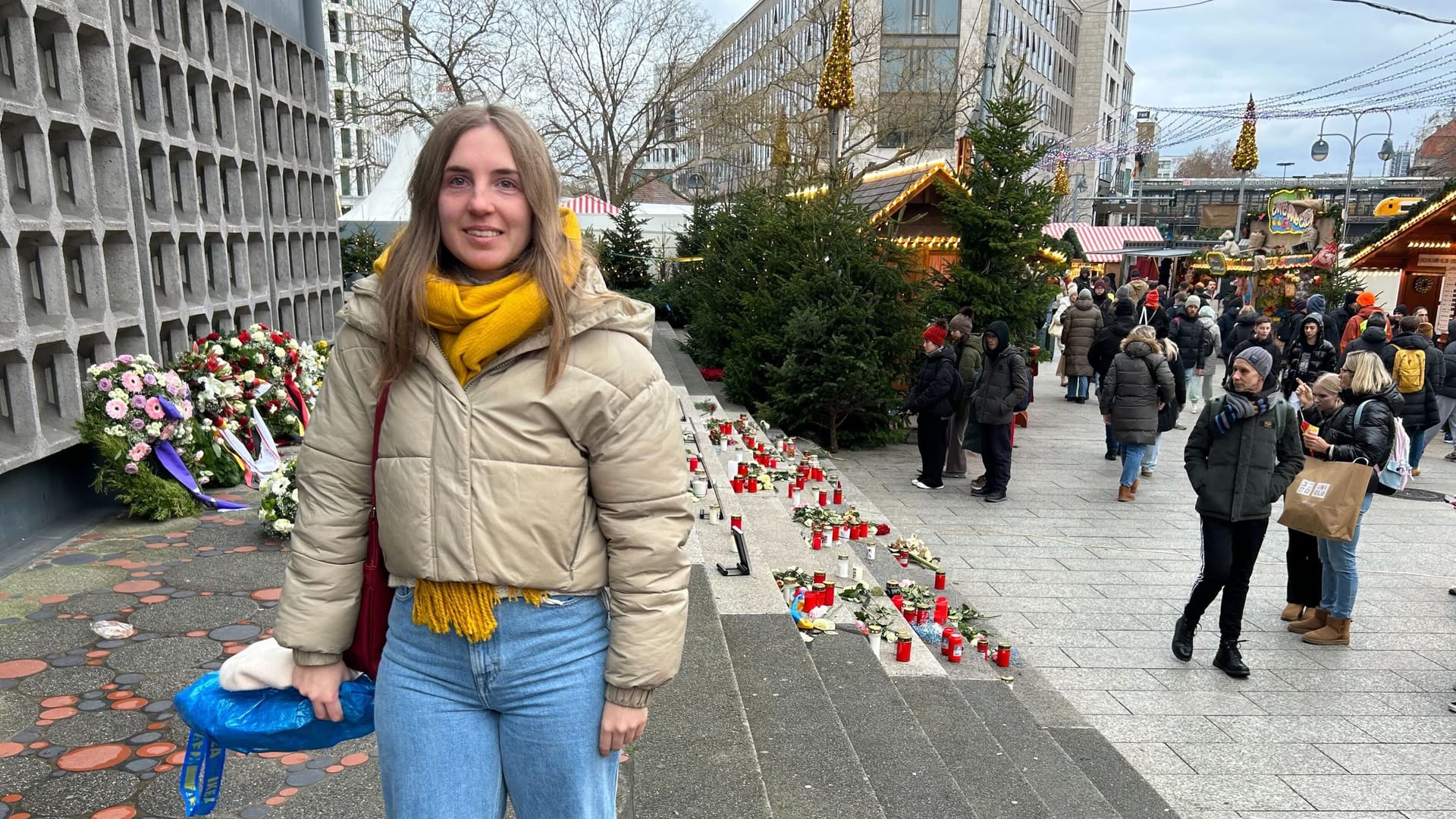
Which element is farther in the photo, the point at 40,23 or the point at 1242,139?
the point at 1242,139

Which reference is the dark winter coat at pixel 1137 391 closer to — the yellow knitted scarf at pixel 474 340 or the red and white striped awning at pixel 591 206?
the yellow knitted scarf at pixel 474 340

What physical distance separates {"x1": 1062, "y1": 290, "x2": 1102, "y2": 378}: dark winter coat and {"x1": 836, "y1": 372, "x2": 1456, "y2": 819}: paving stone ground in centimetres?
459

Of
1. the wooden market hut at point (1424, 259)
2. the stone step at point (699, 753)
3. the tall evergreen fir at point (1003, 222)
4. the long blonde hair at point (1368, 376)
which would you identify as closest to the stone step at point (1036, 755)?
the stone step at point (699, 753)

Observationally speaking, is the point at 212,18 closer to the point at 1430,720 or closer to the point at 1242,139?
the point at 1430,720

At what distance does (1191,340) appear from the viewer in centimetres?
1344

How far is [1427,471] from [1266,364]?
303 inches

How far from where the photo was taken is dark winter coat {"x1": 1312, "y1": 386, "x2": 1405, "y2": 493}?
5715 millimetres

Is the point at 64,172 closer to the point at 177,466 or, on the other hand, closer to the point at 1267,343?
the point at 177,466

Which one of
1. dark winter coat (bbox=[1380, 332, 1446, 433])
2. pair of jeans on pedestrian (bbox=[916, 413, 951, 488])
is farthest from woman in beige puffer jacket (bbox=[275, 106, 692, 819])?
dark winter coat (bbox=[1380, 332, 1446, 433])

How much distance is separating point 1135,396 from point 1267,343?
14.4ft

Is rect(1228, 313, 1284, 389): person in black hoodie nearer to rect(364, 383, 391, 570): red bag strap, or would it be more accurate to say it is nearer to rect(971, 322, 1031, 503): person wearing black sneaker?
rect(971, 322, 1031, 503): person wearing black sneaker

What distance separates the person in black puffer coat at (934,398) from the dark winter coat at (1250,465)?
4.08 metres

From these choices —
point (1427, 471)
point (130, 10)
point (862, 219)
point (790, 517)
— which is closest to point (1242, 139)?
point (1427, 471)

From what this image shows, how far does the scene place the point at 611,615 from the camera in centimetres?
170
